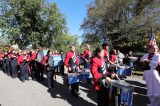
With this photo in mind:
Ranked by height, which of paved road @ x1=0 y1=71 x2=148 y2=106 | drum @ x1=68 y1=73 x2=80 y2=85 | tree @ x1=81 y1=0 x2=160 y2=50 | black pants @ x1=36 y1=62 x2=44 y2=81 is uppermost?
tree @ x1=81 y1=0 x2=160 y2=50

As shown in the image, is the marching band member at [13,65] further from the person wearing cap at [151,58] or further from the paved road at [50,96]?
the person wearing cap at [151,58]

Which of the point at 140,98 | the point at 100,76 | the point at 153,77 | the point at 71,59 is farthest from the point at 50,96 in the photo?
the point at 153,77

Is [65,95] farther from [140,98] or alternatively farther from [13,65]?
[13,65]

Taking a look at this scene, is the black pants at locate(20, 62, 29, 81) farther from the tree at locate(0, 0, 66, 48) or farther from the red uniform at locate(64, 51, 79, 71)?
the tree at locate(0, 0, 66, 48)

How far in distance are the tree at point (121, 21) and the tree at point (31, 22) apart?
463 cm

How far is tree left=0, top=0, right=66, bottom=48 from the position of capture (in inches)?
1826

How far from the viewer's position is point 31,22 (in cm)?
4753

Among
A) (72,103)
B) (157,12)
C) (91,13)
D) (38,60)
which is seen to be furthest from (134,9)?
(72,103)

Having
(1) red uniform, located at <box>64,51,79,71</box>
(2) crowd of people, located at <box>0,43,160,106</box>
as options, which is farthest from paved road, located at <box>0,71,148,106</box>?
(1) red uniform, located at <box>64,51,79,71</box>

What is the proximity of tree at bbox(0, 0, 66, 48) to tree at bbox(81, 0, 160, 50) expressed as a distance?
463cm

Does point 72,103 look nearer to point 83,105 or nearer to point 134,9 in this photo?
point 83,105

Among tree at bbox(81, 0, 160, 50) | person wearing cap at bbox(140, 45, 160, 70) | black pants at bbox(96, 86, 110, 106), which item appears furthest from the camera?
tree at bbox(81, 0, 160, 50)

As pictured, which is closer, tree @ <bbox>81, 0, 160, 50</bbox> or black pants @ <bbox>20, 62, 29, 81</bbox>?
black pants @ <bbox>20, 62, 29, 81</bbox>

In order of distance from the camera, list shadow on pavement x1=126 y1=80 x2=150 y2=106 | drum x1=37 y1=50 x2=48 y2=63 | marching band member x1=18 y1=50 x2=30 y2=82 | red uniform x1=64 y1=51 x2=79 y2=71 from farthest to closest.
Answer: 1. marching band member x1=18 y1=50 x2=30 y2=82
2. drum x1=37 y1=50 x2=48 y2=63
3. red uniform x1=64 y1=51 x2=79 y2=71
4. shadow on pavement x1=126 y1=80 x2=150 y2=106
